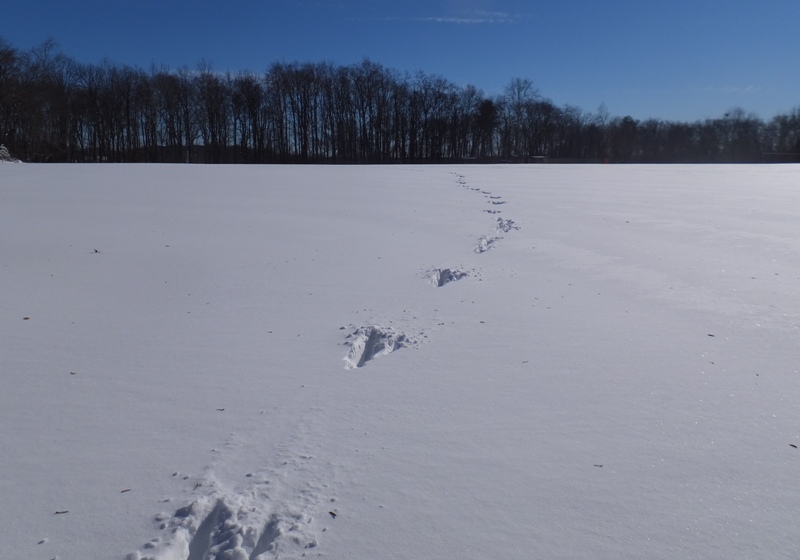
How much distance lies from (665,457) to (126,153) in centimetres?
4702

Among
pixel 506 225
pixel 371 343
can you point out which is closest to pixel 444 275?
pixel 371 343

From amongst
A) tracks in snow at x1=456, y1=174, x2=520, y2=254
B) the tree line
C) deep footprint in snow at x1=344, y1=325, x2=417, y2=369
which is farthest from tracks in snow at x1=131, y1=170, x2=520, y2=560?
the tree line

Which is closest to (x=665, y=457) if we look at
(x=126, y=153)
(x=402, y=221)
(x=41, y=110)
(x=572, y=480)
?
(x=572, y=480)

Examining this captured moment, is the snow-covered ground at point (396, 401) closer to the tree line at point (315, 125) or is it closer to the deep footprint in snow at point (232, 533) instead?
the deep footprint in snow at point (232, 533)

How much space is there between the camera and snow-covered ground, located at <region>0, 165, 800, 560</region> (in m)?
1.89

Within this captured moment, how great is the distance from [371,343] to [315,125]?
48.8 m

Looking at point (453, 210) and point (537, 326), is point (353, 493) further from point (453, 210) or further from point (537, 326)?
point (453, 210)

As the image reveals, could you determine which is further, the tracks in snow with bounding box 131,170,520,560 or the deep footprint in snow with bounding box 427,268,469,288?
the deep footprint in snow with bounding box 427,268,469,288

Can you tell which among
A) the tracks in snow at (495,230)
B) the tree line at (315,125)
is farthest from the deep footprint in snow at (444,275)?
the tree line at (315,125)

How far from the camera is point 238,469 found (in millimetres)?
2186

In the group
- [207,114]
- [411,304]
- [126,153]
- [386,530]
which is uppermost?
[207,114]

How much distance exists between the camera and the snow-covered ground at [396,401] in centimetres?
189

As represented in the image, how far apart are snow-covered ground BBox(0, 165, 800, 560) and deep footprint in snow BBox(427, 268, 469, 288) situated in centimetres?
6

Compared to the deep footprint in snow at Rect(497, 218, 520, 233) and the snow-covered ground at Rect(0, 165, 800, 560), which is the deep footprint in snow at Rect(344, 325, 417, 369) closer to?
the snow-covered ground at Rect(0, 165, 800, 560)
